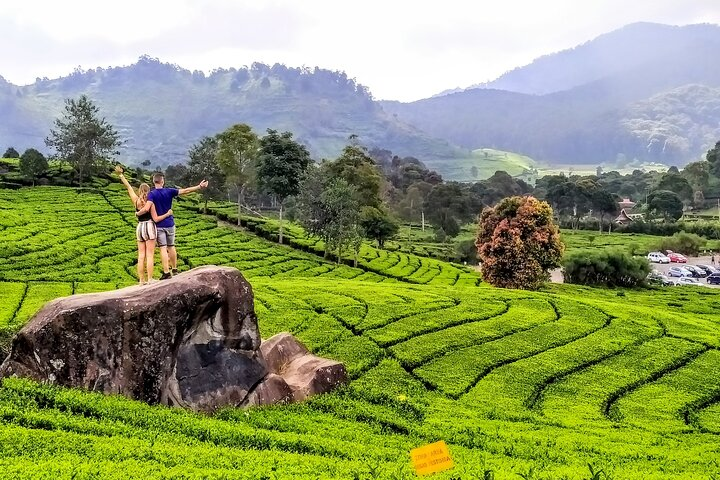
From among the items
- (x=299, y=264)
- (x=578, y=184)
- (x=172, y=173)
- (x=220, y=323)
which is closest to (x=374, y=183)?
(x=299, y=264)

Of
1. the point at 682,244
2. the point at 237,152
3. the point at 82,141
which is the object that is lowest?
the point at 682,244

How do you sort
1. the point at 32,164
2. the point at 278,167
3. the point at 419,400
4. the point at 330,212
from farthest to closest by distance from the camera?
the point at 32,164 → the point at 278,167 → the point at 330,212 → the point at 419,400

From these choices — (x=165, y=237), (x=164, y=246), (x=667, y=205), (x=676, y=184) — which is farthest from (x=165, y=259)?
(x=676, y=184)

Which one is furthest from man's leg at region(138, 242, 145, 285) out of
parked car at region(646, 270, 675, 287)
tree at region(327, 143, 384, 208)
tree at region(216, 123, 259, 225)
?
parked car at region(646, 270, 675, 287)

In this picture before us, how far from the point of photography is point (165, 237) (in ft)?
48.0

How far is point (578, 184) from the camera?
10394cm

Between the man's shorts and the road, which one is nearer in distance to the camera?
the man's shorts

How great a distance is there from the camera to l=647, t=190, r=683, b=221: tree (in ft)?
321

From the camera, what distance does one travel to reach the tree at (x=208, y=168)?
5859 cm

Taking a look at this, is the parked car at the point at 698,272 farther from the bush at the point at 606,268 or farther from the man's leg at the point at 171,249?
the man's leg at the point at 171,249

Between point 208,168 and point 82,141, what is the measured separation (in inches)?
570

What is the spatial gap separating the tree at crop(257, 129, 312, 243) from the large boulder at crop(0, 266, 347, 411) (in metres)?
39.8

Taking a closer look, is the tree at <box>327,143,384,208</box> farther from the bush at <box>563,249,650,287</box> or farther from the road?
the bush at <box>563,249,650,287</box>

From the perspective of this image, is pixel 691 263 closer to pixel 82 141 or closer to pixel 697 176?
pixel 697 176
